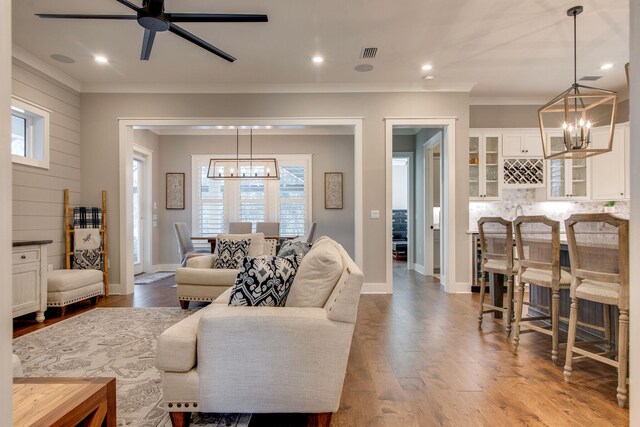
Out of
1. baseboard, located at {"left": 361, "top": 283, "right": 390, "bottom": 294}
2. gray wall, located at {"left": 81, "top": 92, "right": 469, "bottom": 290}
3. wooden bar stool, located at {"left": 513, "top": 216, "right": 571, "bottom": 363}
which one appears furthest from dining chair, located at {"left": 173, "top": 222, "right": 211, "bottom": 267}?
wooden bar stool, located at {"left": 513, "top": 216, "right": 571, "bottom": 363}

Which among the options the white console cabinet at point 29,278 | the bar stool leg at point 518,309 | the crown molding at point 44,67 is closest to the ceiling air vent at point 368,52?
the bar stool leg at point 518,309

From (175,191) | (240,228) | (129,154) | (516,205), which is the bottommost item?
(240,228)

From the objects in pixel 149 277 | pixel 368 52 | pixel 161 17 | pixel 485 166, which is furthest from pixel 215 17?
pixel 149 277

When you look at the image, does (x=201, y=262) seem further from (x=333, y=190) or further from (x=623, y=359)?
(x=623, y=359)

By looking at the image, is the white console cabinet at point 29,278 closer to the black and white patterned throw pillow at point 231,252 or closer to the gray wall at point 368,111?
the black and white patterned throw pillow at point 231,252

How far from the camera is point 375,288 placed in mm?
5047

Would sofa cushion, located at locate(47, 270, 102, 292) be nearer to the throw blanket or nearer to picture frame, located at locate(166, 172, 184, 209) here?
the throw blanket

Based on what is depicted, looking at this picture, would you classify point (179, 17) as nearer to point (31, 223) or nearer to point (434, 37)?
point (434, 37)

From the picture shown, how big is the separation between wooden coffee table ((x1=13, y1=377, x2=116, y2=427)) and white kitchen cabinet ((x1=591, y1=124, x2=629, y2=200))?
6691 mm

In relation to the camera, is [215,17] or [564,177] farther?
[564,177]

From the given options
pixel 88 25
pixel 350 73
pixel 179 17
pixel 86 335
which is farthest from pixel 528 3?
pixel 86 335

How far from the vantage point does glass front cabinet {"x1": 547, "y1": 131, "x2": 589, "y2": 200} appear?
555 centimetres

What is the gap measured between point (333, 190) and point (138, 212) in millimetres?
3960

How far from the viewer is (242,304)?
192cm
